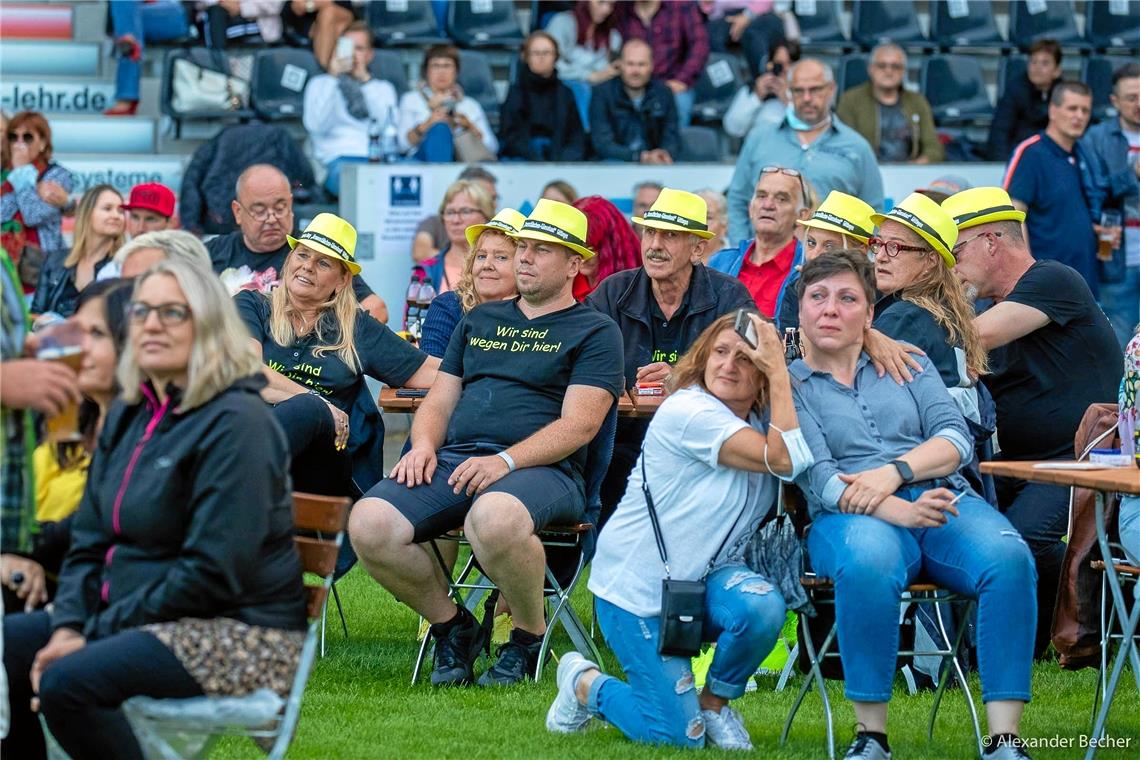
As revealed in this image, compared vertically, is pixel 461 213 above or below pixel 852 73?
below

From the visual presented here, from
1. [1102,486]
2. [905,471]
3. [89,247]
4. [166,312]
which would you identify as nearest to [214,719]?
[166,312]

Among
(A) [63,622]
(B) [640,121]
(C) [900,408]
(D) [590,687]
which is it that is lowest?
(D) [590,687]

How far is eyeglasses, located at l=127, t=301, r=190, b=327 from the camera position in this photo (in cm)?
362

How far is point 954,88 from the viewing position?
13.4 metres

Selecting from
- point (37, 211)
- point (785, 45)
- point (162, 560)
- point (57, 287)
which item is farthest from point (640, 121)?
point (162, 560)

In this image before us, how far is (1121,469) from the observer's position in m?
4.41

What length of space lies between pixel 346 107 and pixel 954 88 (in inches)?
189

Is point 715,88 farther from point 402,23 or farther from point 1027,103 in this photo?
point 402,23

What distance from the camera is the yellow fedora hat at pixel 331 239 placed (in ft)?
19.8

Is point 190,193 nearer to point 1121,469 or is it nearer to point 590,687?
point 590,687

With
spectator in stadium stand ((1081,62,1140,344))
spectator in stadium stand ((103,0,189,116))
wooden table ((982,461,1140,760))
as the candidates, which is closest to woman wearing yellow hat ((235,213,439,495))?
wooden table ((982,461,1140,760))

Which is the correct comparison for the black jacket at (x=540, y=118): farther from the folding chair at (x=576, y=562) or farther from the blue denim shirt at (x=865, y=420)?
the blue denim shirt at (x=865, y=420)

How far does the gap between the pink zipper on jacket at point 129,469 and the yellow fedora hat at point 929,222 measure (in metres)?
2.54

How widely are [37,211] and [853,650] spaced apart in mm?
7236
